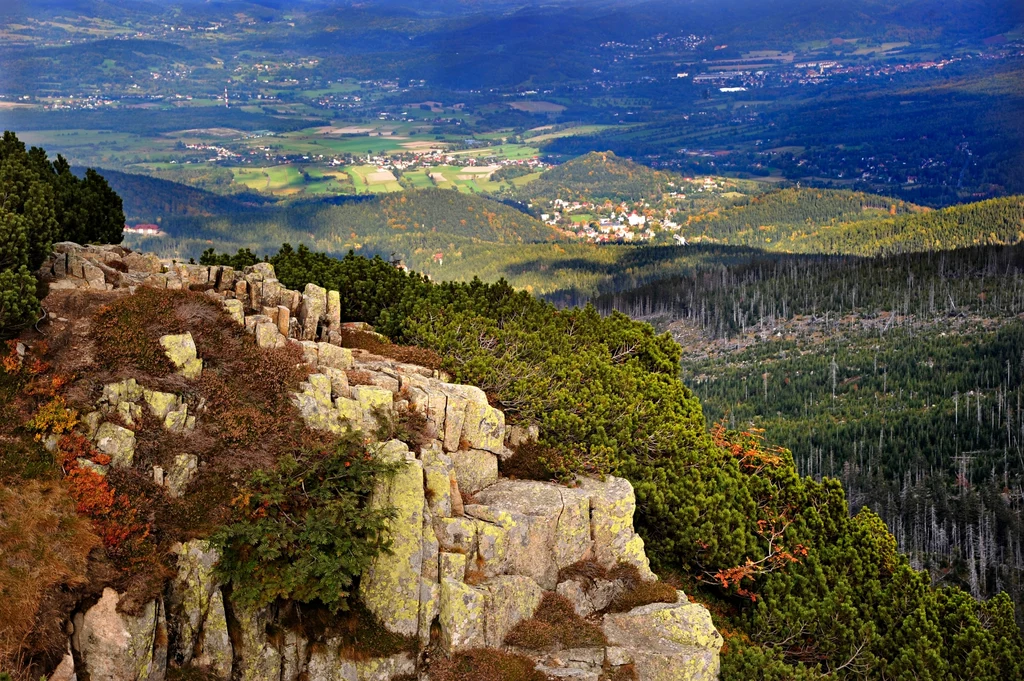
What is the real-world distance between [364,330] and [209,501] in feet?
56.0

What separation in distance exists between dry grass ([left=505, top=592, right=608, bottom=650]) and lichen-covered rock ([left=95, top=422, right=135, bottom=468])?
12.5m

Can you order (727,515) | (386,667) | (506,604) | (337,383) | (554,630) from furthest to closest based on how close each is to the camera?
(727,515)
(337,383)
(554,630)
(506,604)
(386,667)

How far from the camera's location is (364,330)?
4712cm

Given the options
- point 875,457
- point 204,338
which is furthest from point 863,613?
point 875,457

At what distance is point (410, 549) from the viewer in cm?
3173

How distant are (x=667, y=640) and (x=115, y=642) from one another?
16762 mm

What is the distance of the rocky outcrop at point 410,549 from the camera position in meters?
29.2

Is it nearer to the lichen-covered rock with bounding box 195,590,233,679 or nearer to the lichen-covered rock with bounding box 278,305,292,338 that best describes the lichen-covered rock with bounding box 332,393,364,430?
the lichen-covered rock with bounding box 278,305,292,338

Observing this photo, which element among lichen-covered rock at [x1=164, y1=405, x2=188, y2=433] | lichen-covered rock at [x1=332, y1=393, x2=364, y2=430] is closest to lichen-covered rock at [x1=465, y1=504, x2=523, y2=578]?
lichen-covered rock at [x1=332, y1=393, x2=364, y2=430]

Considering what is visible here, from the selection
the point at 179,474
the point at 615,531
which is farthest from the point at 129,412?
the point at 615,531

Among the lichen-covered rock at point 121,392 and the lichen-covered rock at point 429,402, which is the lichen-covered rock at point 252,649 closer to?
the lichen-covered rock at point 121,392

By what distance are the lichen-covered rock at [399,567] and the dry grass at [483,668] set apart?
135 centimetres

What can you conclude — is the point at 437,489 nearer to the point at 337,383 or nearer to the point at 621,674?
the point at 337,383

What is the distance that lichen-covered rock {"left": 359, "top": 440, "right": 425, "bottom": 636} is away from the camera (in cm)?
3133
